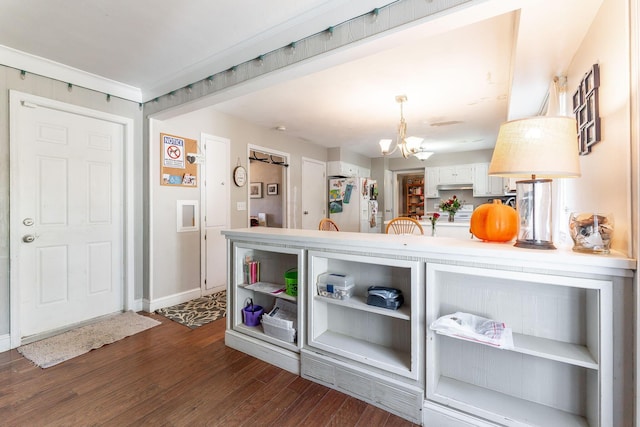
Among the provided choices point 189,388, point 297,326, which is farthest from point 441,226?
point 189,388

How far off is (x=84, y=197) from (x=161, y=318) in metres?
1.44

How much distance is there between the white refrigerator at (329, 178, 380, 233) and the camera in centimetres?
589

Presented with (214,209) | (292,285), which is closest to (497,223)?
(292,285)

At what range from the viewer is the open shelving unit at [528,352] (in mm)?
1198

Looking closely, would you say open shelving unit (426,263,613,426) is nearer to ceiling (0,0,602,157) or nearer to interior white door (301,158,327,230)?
ceiling (0,0,602,157)

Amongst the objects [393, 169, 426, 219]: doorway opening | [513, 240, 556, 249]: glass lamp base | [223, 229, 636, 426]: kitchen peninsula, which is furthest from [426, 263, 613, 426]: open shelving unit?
[393, 169, 426, 219]: doorway opening

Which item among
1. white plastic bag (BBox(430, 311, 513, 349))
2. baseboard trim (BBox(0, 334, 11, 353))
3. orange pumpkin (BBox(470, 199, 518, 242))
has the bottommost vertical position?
baseboard trim (BBox(0, 334, 11, 353))

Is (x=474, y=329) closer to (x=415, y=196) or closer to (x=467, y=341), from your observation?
(x=467, y=341)

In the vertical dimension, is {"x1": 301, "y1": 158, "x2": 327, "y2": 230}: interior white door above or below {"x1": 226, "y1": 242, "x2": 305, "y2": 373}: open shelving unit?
above

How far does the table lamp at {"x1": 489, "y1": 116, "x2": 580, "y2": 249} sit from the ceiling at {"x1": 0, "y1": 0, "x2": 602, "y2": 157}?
2.15 ft

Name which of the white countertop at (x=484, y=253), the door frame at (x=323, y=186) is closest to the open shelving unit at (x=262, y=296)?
the white countertop at (x=484, y=253)

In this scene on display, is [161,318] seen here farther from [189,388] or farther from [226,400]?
[226,400]

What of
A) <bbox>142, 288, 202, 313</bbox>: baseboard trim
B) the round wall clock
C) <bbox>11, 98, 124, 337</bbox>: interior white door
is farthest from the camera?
the round wall clock

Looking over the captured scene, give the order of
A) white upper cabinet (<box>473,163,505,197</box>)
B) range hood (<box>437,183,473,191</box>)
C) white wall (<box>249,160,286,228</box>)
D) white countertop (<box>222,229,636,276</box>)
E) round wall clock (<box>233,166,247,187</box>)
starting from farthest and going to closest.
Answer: range hood (<box>437,183,473,191</box>) < white upper cabinet (<box>473,163,505,197</box>) < white wall (<box>249,160,286,228</box>) < round wall clock (<box>233,166,247,187</box>) < white countertop (<box>222,229,636,276</box>)
